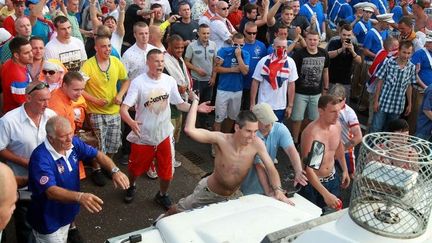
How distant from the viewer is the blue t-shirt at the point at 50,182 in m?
4.14

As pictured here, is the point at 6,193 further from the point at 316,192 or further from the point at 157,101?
the point at 316,192

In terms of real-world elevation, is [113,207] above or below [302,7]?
below

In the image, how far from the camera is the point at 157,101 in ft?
19.0

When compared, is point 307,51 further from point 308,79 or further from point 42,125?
point 42,125

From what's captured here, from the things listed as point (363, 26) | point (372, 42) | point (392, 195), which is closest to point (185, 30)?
point (372, 42)

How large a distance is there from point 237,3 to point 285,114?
3765 millimetres

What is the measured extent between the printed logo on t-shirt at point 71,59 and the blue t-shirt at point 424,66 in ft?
16.1

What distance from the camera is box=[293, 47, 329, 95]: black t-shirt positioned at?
7534 mm

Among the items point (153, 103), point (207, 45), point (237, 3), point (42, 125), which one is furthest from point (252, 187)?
point (237, 3)

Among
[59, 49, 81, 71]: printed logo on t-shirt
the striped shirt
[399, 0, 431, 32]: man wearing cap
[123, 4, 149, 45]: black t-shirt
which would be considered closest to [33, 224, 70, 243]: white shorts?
[59, 49, 81, 71]: printed logo on t-shirt

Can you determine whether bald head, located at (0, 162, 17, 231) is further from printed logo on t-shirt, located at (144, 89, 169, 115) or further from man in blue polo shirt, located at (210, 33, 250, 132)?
man in blue polo shirt, located at (210, 33, 250, 132)

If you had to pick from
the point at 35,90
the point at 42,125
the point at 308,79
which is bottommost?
the point at 308,79

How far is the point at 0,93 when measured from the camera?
6570 mm

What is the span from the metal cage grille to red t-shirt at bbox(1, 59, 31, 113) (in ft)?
13.9
